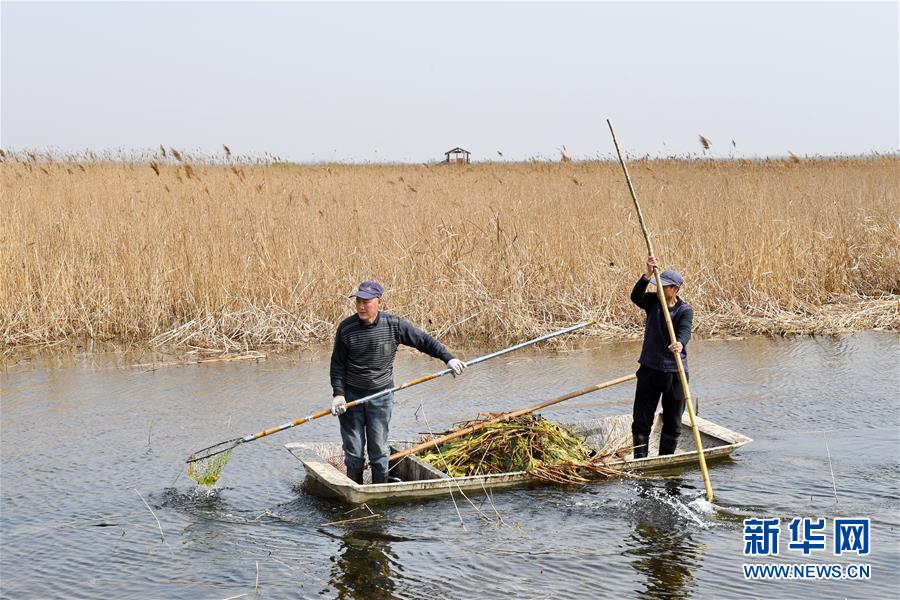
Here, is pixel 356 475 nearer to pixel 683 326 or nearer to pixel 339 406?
pixel 339 406

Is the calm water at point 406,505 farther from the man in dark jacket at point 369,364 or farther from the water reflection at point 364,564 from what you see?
the man in dark jacket at point 369,364

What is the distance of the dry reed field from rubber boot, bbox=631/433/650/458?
162 inches

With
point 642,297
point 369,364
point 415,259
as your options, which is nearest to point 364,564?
point 369,364

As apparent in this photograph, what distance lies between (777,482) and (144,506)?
410 cm

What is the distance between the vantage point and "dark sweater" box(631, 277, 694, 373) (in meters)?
6.80

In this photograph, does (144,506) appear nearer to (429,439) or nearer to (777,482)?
(429,439)

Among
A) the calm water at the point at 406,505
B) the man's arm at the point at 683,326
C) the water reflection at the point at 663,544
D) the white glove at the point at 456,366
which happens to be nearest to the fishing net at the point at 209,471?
the calm water at the point at 406,505

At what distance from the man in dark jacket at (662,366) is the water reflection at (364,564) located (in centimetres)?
211

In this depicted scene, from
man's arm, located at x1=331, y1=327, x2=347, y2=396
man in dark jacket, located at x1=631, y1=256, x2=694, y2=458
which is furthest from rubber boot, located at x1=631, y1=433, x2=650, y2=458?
man's arm, located at x1=331, y1=327, x2=347, y2=396

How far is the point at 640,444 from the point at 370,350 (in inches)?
83.8

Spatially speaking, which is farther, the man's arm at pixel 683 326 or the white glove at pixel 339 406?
the man's arm at pixel 683 326

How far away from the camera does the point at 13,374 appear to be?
33.1ft

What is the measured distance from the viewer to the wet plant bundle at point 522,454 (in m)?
6.72

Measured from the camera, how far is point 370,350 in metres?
6.34
